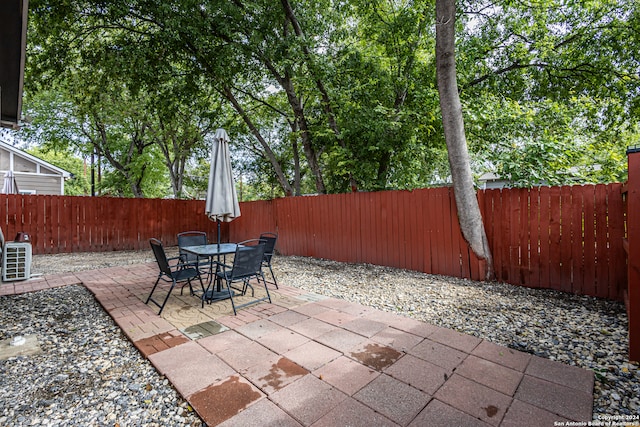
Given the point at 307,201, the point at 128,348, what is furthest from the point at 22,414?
the point at 307,201

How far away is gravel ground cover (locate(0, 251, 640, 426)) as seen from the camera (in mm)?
1825

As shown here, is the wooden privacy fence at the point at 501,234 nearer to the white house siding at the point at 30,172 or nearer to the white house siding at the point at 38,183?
the white house siding at the point at 30,172

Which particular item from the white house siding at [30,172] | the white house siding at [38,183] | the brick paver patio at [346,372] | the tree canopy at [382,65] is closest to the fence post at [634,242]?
the brick paver patio at [346,372]

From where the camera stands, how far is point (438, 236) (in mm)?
5125

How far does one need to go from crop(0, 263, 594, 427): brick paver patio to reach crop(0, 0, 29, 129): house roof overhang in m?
3.01

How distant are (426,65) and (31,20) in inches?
324

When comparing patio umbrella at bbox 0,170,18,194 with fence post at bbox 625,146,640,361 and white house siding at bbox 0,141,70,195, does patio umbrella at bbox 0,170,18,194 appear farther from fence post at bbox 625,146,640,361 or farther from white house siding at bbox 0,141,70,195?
fence post at bbox 625,146,640,361

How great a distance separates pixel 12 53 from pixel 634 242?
6.06 meters

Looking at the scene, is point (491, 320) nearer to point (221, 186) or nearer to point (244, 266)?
point (244, 266)

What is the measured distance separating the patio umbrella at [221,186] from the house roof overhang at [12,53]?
2.12 m

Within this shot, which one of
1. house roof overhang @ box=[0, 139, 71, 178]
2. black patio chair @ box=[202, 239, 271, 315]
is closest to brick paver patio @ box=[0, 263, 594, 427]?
black patio chair @ box=[202, 239, 271, 315]

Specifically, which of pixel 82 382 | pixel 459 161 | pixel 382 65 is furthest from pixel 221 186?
pixel 382 65

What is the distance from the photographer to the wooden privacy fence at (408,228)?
377cm

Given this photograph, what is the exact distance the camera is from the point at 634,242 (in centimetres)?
210
